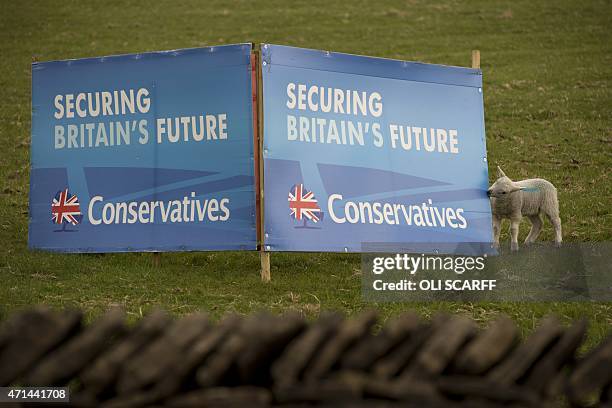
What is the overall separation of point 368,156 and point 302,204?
3.93ft

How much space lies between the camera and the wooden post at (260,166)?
451 inches

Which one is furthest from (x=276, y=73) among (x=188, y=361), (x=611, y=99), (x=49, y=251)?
(x=611, y=99)

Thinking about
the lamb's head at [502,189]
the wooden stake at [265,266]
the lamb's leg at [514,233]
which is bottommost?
the wooden stake at [265,266]

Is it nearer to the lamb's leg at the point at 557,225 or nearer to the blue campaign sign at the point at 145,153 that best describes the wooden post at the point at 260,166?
the blue campaign sign at the point at 145,153

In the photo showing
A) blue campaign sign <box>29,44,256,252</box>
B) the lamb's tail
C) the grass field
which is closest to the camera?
the grass field

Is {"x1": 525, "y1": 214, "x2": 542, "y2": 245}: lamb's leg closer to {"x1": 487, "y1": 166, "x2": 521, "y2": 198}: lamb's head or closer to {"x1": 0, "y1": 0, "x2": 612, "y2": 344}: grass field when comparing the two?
{"x1": 0, "y1": 0, "x2": 612, "y2": 344}: grass field

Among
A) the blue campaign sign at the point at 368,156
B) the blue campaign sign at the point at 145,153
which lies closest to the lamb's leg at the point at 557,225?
the blue campaign sign at the point at 368,156

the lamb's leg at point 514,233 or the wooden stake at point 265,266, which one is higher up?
the lamb's leg at point 514,233

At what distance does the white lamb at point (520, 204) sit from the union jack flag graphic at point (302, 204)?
2.70m

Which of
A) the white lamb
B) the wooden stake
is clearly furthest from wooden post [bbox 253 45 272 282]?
the white lamb

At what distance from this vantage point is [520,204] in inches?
509

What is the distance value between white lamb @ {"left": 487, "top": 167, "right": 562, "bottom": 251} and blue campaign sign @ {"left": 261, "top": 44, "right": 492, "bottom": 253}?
0.28m

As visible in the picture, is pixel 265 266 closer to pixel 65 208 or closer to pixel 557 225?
pixel 65 208

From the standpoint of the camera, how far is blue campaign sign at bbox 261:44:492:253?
11570 millimetres
